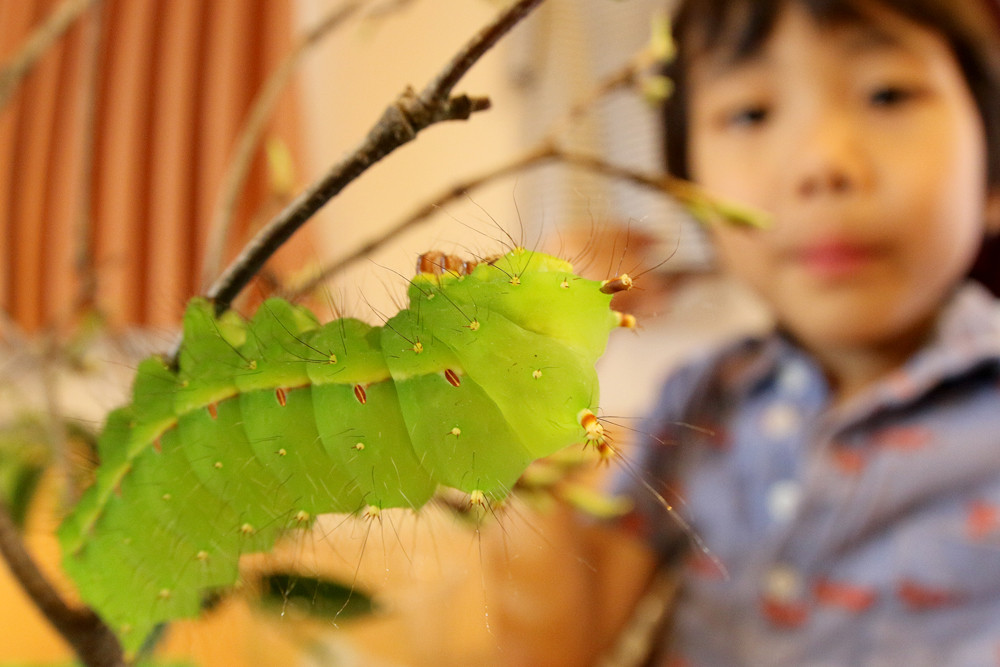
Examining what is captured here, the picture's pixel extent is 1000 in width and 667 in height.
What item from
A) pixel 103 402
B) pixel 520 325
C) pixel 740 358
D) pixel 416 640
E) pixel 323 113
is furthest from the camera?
pixel 323 113

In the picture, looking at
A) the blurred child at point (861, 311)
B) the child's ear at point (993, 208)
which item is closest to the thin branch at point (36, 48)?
the blurred child at point (861, 311)

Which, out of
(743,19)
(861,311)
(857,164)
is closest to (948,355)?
(861,311)

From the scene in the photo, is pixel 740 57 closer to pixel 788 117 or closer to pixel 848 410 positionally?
pixel 788 117

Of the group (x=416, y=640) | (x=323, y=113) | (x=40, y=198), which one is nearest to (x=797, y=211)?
(x=416, y=640)

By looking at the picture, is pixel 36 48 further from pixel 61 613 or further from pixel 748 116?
pixel 748 116

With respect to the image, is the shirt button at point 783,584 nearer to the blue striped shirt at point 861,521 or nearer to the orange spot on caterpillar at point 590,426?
the blue striped shirt at point 861,521

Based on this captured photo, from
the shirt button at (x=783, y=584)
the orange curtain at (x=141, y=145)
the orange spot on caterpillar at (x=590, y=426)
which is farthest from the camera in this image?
the orange curtain at (x=141, y=145)
